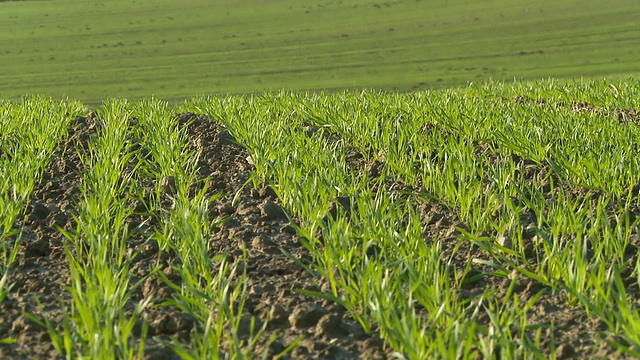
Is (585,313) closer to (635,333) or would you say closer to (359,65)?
(635,333)

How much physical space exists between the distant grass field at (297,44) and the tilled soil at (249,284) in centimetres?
1292

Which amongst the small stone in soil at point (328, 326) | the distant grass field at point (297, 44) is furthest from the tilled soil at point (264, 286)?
the distant grass field at point (297, 44)

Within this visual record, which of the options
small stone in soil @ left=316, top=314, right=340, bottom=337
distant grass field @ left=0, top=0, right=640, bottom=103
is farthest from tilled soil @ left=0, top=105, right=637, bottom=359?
distant grass field @ left=0, top=0, right=640, bottom=103

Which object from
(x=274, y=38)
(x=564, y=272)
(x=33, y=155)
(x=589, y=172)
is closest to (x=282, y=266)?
(x=564, y=272)

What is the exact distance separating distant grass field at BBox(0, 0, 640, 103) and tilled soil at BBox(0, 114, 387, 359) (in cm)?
1292

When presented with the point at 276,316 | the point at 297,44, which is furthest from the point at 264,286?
the point at 297,44

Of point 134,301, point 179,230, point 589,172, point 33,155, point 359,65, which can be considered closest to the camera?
point 134,301

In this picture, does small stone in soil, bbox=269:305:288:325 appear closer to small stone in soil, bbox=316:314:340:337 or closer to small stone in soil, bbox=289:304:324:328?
small stone in soil, bbox=289:304:324:328

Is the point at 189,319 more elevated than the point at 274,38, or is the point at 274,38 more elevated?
the point at 274,38

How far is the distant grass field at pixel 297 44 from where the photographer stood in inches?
696

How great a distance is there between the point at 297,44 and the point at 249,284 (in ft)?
62.3

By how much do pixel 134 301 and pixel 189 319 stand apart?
306mm

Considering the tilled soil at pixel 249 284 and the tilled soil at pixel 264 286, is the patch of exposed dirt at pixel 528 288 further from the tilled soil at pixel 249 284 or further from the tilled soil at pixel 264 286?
the tilled soil at pixel 249 284

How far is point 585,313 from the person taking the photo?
2.37 metres
